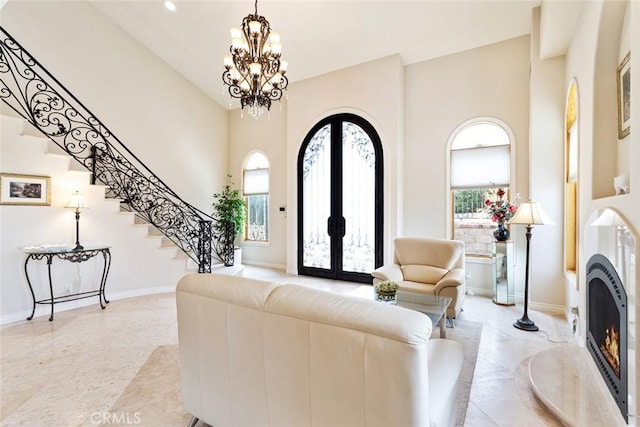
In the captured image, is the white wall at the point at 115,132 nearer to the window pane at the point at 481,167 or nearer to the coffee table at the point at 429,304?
the coffee table at the point at 429,304

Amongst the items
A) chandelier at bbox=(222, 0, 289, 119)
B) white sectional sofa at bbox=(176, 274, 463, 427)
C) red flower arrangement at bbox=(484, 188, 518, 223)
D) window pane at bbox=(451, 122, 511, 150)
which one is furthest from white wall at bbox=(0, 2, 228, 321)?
window pane at bbox=(451, 122, 511, 150)

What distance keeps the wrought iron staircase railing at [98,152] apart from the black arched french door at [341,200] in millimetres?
2078

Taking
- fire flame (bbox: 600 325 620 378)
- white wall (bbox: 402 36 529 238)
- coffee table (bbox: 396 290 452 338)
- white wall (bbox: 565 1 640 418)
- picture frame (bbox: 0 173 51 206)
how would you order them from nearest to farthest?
1. fire flame (bbox: 600 325 620 378)
2. white wall (bbox: 565 1 640 418)
3. coffee table (bbox: 396 290 452 338)
4. picture frame (bbox: 0 173 51 206)
5. white wall (bbox: 402 36 529 238)

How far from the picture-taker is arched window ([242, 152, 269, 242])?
7.50m

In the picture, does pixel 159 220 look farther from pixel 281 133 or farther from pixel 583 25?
pixel 583 25

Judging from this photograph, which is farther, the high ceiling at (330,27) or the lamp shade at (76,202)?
the high ceiling at (330,27)

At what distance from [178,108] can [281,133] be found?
2.52m

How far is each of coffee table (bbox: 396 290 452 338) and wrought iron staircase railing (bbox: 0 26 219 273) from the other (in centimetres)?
394

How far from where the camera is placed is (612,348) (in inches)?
81.6

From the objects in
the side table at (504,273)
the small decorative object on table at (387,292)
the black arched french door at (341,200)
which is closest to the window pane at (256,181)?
the black arched french door at (341,200)

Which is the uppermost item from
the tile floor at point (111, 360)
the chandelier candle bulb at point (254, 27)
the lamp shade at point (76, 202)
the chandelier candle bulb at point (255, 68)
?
the chandelier candle bulb at point (254, 27)

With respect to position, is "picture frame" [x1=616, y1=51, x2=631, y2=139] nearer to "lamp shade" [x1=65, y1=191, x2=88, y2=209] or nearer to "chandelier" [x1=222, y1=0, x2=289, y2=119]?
"chandelier" [x1=222, y1=0, x2=289, y2=119]

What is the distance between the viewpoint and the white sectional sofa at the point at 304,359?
117 centimetres

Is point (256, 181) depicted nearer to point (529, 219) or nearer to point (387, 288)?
point (387, 288)
